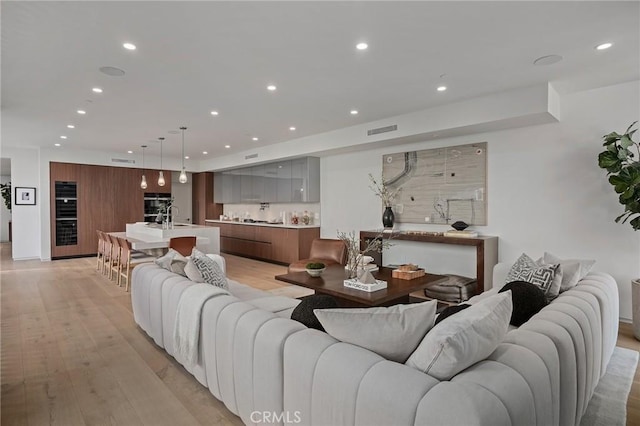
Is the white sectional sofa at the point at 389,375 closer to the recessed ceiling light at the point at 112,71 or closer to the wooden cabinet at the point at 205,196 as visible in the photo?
the recessed ceiling light at the point at 112,71

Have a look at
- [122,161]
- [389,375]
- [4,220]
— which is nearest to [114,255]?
[122,161]

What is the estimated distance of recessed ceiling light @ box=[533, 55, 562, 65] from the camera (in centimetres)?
325

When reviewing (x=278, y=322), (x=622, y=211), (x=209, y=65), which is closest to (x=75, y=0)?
(x=209, y=65)

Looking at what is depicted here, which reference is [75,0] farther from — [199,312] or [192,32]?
[199,312]

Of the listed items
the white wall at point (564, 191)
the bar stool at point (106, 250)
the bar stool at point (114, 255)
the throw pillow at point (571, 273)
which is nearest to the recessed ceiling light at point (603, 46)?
the white wall at point (564, 191)

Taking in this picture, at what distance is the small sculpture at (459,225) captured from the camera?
510 centimetres

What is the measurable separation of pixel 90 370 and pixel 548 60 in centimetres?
492

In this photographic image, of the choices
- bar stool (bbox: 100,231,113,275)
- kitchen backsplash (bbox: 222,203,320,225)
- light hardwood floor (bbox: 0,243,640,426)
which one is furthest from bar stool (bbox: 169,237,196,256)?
kitchen backsplash (bbox: 222,203,320,225)

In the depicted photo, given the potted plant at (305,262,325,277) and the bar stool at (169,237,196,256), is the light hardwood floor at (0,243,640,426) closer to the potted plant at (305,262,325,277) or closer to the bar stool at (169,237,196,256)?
the bar stool at (169,237,196,256)

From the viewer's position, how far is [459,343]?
132cm

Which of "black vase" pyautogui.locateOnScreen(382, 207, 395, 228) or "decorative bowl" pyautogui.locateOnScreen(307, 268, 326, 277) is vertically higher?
"black vase" pyautogui.locateOnScreen(382, 207, 395, 228)

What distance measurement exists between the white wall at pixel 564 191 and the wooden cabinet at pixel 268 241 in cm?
282

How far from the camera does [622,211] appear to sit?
3.97 m

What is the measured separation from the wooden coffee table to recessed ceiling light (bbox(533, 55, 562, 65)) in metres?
2.38
